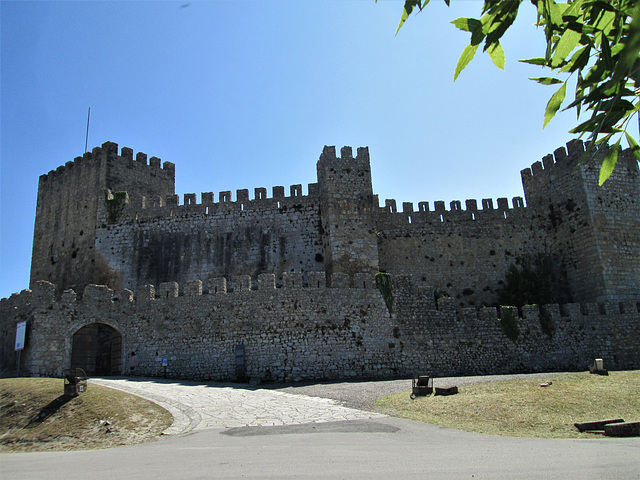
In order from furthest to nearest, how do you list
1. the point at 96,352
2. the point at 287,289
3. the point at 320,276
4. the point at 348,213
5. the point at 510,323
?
the point at 348,213 < the point at 96,352 < the point at 510,323 < the point at 320,276 < the point at 287,289

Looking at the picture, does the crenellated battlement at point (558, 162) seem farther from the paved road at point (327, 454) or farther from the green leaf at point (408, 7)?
the green leaf at point (408, 7)

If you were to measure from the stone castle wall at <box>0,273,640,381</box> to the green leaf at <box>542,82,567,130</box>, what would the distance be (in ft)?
55.5

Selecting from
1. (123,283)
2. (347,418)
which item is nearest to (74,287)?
(123,283)

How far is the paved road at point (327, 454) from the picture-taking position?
6664 mm

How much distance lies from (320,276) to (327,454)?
40.8ft

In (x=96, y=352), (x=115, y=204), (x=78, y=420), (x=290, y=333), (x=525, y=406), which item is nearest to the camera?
(x=78, y=420)

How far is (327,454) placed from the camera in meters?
7.86

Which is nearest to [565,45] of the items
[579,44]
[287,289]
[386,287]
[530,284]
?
[579,44]

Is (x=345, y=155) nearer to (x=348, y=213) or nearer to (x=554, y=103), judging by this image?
(x=348, y=213)

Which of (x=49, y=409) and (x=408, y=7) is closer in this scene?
(x=408, y=7)

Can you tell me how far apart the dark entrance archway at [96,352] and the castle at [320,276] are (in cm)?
9

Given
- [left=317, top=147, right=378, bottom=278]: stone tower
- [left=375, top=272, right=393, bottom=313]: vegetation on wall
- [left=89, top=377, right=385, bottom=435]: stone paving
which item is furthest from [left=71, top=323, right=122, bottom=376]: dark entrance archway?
[left=375, top=272, right=393, bottom=313]: vegetation on wall

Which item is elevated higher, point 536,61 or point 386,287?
point 386,287

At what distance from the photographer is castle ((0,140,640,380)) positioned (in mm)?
19281
